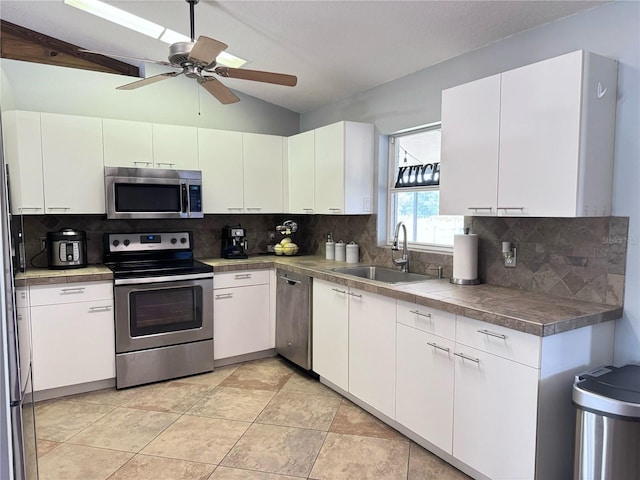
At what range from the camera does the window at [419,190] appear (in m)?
3.21

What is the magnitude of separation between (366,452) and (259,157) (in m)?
2.81

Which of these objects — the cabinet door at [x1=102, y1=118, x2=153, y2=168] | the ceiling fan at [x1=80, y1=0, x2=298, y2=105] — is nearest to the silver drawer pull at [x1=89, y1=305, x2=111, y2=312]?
the cabinet door at [x1=102, y1=118, x2=153, y2=168]

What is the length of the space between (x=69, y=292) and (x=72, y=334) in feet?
1.03

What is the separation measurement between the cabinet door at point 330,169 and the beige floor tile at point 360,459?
5.85 ft

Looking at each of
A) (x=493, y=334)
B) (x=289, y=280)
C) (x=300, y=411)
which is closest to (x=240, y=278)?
(x=289, y=280)

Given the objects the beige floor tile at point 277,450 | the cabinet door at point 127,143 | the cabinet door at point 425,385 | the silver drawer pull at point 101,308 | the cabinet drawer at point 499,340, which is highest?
the cabinet door at point 127,143

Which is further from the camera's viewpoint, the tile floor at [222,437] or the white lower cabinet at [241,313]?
the white lower cabinet at [241,313]

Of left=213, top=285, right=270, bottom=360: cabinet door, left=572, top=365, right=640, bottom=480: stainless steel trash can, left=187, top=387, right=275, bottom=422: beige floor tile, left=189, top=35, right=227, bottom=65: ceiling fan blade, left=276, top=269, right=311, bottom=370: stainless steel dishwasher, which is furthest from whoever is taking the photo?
left=213, top=285, right=270, bottom=360: cabinet door

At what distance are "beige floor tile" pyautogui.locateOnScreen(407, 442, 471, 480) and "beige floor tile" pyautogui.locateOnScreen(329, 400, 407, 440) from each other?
19 centimetres

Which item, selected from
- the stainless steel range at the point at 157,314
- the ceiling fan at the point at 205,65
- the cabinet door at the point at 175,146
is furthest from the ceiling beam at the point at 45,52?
the stainless steel range at the point at 157,314

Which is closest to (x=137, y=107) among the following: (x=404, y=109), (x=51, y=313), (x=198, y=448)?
(x=51, y=313)

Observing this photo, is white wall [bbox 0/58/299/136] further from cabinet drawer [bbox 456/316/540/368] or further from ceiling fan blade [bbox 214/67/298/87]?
cabinet drawer [bbox 456/316/540/368]

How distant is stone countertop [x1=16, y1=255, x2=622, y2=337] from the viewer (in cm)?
186

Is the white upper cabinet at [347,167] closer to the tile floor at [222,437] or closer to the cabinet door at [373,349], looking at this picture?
the cabinet door at [373,349]
